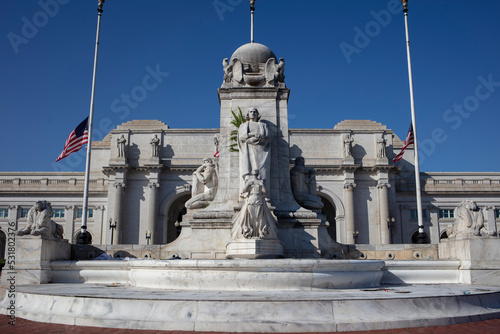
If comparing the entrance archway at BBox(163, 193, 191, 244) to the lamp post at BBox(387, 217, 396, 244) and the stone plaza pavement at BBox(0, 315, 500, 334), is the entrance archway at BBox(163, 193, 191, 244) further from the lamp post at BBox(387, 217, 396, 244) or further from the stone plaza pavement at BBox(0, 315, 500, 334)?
the stone plaza pavement at BBox(0, 315, 500, 334)

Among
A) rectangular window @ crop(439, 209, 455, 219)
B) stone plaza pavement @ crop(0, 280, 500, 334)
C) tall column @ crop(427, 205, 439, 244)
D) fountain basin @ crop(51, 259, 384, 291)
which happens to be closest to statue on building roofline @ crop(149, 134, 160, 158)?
tall column @ crop(427, 205, 439, 244)

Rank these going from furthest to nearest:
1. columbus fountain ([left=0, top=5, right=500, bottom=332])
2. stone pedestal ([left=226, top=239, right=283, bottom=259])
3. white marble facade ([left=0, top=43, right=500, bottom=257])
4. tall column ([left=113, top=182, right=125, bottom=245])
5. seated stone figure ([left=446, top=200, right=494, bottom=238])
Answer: white marble facade ([left=0, top=43, right=500, bottom=257]) < tall column ([left=113, top=182, right=125, bottom=245]) < seated stone figure ([left=446, top=200, right=494, bottom=238]) < stone pedestal ([left=226, top=239, right=283, bottom=259]) < columbus fountain ([left=0, top=5, right=500, bottom=332])

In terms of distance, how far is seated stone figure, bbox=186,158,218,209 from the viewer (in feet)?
43.6

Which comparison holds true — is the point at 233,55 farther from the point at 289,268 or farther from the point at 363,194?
the point at 363,194

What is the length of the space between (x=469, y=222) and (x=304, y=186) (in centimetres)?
449

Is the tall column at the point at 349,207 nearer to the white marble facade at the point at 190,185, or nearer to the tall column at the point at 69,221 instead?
the white marble facade at the point at 190,185

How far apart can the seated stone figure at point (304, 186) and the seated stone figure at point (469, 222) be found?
12.2ft

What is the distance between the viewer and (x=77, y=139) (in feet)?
89.1

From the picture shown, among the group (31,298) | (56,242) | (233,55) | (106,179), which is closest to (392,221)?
(106,179)

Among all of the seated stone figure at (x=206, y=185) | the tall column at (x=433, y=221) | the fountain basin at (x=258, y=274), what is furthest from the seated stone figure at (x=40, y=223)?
the tall column at (x=433, y=221)

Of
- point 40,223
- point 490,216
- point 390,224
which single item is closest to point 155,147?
point 390,224

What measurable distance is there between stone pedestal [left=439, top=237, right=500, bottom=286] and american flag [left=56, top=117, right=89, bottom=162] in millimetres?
21962

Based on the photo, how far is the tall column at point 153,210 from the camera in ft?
163

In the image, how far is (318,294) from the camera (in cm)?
757
